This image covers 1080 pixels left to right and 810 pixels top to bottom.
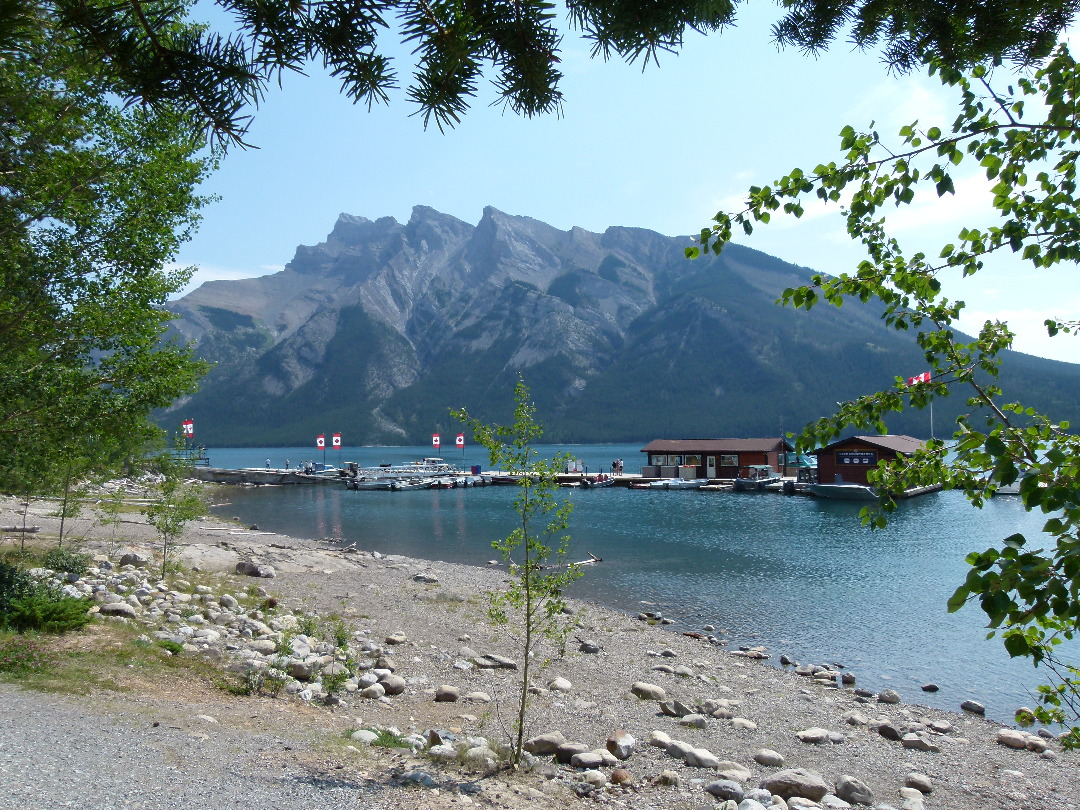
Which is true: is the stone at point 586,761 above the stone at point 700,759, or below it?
above

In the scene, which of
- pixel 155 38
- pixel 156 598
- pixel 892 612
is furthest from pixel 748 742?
pixel 892 612

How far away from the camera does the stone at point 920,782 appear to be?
35.7ft

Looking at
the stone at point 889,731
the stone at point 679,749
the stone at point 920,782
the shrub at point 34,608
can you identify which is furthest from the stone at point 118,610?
the stone at point 889,731

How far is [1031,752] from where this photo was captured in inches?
513

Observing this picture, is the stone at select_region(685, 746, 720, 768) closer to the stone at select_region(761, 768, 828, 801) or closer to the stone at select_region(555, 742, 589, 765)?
the stone at select_region(761, 768, 828, 801)

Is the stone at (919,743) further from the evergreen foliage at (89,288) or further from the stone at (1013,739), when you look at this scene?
the evergreen foliage at (89,288)

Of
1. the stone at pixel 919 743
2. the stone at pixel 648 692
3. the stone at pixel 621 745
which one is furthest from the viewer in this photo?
the stone at pixel 648 692

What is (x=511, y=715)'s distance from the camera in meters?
12.5

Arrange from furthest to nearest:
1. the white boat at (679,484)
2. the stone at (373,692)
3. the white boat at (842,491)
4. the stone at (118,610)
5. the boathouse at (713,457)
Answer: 1. the boathouse at (713,457)
2. the white boat at (679,484)
3. the white boat at (842,491)
4. the stone at (118,610)
5. the stone at (373,692)

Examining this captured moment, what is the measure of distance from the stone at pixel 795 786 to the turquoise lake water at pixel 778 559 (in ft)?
29.1

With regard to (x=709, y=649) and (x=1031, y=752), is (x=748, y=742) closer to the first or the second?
(x=1031, y=752)

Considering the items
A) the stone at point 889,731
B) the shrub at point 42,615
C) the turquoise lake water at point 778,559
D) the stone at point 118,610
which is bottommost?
the turquoise lake water at point 778,559

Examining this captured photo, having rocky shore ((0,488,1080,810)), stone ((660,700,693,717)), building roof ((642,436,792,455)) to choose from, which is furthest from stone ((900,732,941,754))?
building roof ((642,436,792,455))

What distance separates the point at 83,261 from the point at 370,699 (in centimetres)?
929
